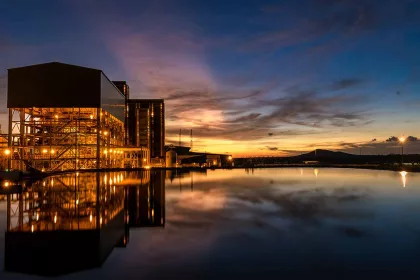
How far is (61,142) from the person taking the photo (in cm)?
6103

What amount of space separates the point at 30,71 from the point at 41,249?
5610 centimetres

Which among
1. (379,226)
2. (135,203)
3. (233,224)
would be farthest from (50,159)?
(379,226)

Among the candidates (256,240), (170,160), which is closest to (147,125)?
(170,160)

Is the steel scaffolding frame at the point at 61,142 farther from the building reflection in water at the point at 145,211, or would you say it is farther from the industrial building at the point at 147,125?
the building reflection in water at the point at 145,211

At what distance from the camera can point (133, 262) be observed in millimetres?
8250

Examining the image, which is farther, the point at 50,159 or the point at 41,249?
the point at 50,159

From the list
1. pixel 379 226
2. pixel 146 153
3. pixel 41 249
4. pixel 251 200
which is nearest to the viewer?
pixel 41 249

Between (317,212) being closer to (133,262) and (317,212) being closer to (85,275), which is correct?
(133,262)

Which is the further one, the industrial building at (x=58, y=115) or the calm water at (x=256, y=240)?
the industrial building at (x=58, y=115)

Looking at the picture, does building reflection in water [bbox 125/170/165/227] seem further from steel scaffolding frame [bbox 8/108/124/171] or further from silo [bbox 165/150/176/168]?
silo [bbox 165/150/176/168]

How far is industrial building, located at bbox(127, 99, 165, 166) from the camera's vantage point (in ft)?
335

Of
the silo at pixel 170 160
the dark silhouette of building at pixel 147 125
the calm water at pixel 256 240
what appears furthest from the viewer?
the dark silhouette of building at pixel 147 125

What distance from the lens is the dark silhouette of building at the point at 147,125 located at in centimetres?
10219

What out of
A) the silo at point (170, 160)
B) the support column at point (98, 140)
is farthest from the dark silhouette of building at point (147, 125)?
the support column at point (98, 140)
